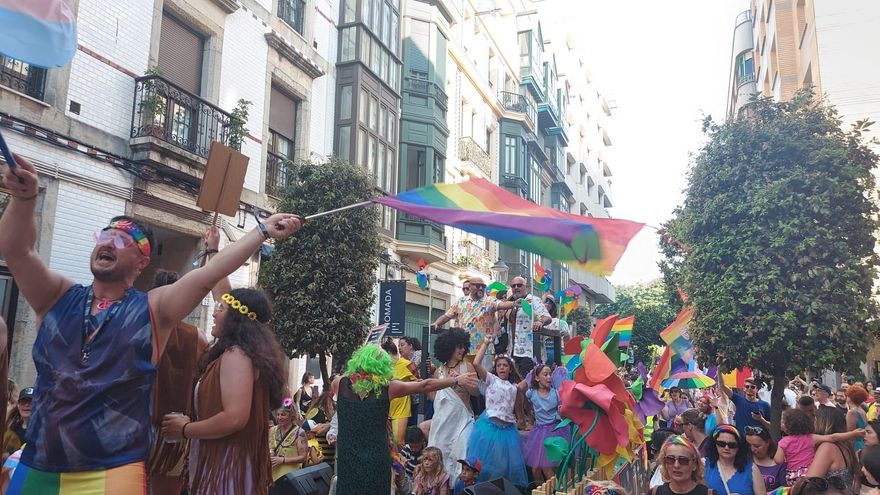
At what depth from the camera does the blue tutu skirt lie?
6141mm

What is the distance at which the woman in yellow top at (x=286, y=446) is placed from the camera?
5.72 meters

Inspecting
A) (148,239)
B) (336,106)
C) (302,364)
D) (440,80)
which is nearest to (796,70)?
(440,80)

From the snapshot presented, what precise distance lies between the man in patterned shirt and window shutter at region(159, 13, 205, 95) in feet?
23.8

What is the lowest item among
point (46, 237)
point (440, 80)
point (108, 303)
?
point (108, 303)

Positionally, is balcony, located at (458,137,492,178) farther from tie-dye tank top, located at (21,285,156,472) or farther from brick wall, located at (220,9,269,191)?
tie-dye tank top, located at (21,285,156,472)

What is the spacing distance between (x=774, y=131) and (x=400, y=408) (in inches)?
228

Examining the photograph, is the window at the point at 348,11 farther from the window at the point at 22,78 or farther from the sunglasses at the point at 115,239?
the sunglasses at the point at 115,239

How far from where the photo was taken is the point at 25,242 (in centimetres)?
246

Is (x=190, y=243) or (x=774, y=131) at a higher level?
(x=774, y=131)

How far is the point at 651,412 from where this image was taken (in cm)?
795

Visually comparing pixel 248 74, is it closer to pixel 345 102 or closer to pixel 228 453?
pixel 345 102

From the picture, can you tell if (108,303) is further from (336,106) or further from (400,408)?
(336,106)

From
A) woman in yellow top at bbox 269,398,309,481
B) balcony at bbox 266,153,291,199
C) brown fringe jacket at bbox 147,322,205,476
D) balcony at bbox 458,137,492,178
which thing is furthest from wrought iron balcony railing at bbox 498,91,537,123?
brown fringe jacket at bbox 147,322,205,476

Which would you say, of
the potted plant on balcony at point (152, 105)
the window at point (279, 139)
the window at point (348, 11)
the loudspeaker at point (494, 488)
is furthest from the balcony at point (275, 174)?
the loudspeaker at point (494, 488)
